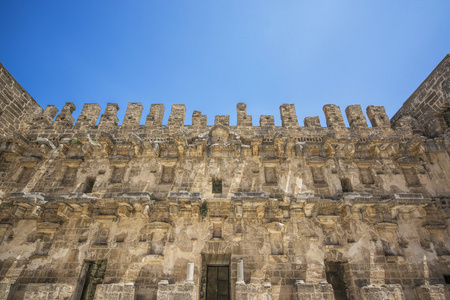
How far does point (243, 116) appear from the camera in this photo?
10.3 meters

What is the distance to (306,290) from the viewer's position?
21.9 ft

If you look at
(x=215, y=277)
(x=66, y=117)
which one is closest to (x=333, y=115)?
(x=215, y=277)

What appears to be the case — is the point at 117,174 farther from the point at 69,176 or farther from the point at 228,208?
the point at 228,208

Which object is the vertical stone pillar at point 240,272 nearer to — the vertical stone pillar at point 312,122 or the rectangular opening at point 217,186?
the rectangular opening at point 217,186

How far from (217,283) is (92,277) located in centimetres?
397

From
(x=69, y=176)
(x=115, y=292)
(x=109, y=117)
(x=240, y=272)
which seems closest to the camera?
(x=115, y=292)

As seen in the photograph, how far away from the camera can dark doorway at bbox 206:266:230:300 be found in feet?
24.5

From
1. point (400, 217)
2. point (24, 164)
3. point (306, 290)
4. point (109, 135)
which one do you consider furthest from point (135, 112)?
point (400, 217)

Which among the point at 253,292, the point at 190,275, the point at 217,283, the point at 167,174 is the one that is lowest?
the point at 253,292

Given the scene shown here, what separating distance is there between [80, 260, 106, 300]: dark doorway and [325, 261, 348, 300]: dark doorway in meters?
7.17

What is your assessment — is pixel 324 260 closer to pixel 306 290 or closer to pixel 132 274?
pixel 306 290

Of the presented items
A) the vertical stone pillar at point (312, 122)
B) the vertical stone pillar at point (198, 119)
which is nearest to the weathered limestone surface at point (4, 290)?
the vertical stone pillar at point (198, 119)

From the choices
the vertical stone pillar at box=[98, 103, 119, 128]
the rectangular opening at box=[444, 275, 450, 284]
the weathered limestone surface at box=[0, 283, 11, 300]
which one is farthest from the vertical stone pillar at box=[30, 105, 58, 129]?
the rectangular opening at box=[444, 275, 450, 284]

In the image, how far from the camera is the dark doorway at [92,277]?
751cm
